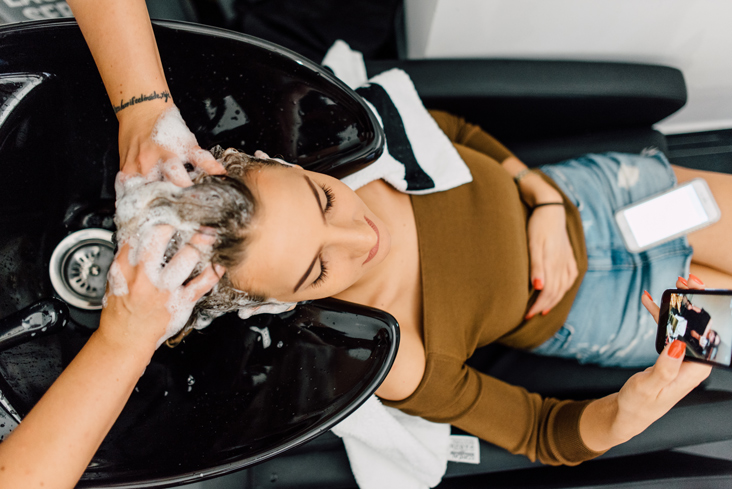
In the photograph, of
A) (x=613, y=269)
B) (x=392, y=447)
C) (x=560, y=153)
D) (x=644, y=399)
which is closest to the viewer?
(x=644, y=399)

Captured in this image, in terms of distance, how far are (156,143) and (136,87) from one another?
0.34 feet

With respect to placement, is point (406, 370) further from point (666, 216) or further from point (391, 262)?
point (666, 216)

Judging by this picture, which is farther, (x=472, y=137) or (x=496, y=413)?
(x=472, y=137)

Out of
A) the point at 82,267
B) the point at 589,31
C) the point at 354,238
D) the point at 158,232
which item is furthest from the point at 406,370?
the point at 589,31

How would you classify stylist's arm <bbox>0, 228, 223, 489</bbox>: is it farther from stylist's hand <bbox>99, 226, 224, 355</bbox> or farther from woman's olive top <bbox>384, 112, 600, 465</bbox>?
woman's olive top <bbox>384, 112, 600, 465</bbox>

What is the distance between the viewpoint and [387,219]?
0.93 m

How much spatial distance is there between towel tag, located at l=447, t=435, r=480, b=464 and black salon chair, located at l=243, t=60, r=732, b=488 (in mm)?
14

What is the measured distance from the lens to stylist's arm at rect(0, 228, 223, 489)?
0.49m

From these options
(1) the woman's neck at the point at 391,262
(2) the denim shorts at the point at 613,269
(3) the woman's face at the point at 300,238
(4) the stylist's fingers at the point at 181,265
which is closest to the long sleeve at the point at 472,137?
(2) the denim shorts at the point at 613,269

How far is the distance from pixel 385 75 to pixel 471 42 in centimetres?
31

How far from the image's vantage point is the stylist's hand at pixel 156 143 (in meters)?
0.63

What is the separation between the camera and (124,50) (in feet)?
2.14

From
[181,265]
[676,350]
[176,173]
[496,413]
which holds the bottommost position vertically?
[496,413]

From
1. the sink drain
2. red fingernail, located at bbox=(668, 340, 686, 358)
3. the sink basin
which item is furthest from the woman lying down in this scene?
the sink drain
